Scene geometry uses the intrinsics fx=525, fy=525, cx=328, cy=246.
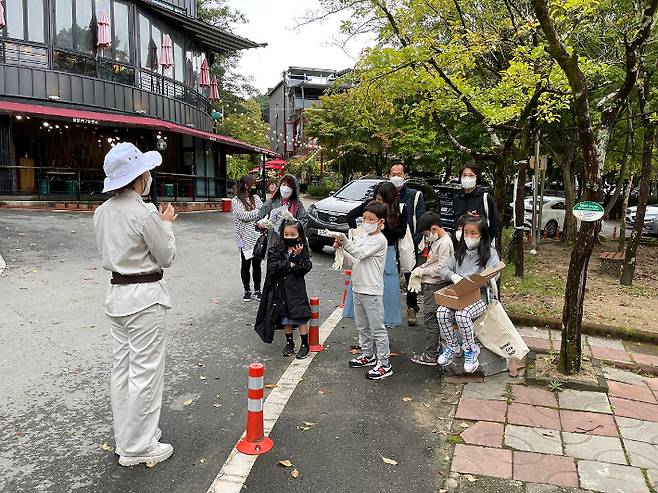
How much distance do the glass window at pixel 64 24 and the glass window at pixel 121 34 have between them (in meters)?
1.74

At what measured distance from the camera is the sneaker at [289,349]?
5.40m

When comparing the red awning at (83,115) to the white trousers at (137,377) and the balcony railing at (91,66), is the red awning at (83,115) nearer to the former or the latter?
the balcony railing at (91,66)

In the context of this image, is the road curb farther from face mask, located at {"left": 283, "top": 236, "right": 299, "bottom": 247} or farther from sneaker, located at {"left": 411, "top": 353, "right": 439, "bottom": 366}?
face mask, located at {"left": 283, "top": 236, "right": 299, "bottom": 247}

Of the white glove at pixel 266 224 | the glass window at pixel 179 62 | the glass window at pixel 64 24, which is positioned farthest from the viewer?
the glass window at pixel 179 62

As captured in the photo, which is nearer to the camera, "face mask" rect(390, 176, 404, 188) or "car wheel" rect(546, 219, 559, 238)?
"face mask" rect(390, 176, 404, 188)

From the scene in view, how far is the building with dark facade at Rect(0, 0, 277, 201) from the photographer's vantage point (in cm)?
1784

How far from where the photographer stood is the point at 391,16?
7.13 meters

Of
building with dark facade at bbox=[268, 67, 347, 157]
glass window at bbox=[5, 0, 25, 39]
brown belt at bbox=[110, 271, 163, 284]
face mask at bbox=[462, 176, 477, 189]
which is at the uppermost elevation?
building with dark facade at bbox=[268, 67, 347, 157]

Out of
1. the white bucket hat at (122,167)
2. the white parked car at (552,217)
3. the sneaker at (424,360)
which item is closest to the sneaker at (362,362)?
the sneaker at (424,360)

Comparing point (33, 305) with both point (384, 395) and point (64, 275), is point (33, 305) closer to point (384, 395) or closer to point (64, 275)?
point (64, 275)

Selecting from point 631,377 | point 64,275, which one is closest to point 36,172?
point 64,275

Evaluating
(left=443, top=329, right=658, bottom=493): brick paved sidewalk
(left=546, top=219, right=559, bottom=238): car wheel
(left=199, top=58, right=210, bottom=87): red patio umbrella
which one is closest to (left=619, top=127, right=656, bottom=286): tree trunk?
(left=443, top=329, right=658, bottom=493): brick paved sidewalk

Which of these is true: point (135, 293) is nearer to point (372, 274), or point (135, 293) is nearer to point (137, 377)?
point (137, 377)

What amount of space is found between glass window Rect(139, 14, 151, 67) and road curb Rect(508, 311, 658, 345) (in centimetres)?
2037
